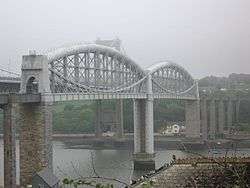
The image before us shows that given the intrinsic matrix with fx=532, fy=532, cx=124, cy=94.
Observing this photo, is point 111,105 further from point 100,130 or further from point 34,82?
point 34,82

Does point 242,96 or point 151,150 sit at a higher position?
point 242,96

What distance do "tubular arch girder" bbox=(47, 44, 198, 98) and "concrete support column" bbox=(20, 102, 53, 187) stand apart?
10.5 ft

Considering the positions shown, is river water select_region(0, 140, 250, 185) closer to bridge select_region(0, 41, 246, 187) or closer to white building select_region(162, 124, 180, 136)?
bridge select_region(0, 41, 246, 187)

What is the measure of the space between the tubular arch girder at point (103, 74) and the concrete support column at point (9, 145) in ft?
14.4

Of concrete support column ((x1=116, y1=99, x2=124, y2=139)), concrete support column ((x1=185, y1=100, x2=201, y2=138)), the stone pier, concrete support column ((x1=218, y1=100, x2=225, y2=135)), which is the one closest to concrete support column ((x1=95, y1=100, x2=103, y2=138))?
concrete support column ((x1=116, y1=99, x2=124, y2=139))

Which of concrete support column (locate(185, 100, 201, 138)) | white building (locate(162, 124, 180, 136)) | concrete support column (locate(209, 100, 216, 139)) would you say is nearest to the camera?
concrete support column (locate(185, 100, 201, 138))

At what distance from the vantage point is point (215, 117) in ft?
230

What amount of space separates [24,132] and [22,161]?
1.48 meters

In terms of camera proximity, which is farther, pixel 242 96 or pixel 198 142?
pixel 242 96

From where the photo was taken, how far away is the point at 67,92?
32375 mm

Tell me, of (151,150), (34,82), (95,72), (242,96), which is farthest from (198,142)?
(34,82)

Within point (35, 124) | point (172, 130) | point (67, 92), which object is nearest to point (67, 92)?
point (67, 92)

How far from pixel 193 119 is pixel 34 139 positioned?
41.8 meters

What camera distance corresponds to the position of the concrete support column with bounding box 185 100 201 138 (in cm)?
6488
